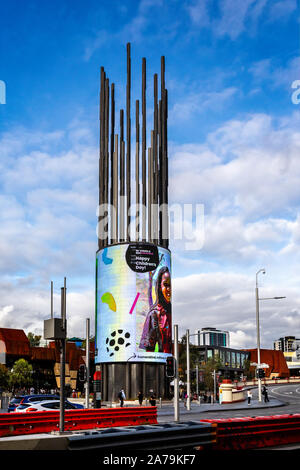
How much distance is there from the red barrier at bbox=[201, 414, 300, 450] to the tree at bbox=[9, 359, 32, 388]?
9833cm

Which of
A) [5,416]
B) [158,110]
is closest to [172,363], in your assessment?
[5,416]

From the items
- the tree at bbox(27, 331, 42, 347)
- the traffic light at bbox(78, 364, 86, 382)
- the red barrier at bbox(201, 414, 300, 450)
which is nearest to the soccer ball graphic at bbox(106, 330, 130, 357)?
the traffic light at bbox(78, 364, 86, 382)

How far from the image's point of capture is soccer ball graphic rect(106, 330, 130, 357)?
7019cm

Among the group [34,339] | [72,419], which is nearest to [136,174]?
[72,419]

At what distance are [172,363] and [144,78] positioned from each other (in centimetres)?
5728

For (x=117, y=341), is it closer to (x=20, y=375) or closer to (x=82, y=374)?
(x=82, y=374)

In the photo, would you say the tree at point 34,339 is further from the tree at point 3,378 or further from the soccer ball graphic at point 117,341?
the soccer ball graphic at point 117,341

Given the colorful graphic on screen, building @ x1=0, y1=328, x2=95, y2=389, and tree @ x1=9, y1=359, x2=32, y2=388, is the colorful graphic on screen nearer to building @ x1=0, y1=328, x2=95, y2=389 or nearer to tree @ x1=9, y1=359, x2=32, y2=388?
tree @ x1=9, y1=359, x2=32, y2=388

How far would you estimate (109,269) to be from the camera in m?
72.9

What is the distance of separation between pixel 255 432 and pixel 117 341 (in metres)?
55.7

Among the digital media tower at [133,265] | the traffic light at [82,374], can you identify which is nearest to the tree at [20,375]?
the digital media tower at [133,265]

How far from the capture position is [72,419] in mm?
25016

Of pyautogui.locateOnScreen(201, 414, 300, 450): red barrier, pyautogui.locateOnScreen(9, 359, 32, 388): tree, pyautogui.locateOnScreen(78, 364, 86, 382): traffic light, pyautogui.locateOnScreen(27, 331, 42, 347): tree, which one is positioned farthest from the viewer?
pyautogui.locateOnScreen(27, 331, 42, 347): tree
